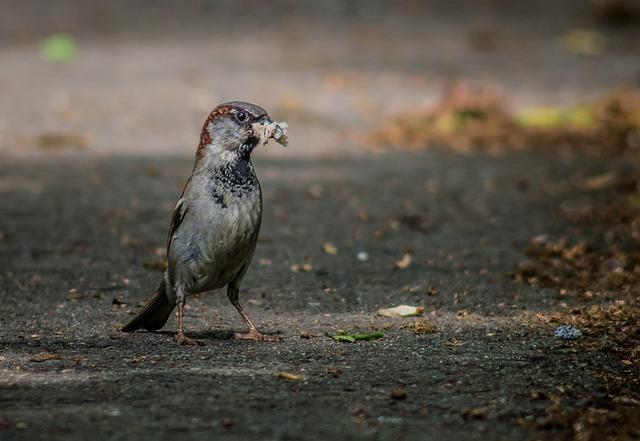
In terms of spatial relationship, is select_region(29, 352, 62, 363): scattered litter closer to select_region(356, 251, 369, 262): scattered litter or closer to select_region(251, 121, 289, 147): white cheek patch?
select_region(251, 121, 289, 147): white cheek patch

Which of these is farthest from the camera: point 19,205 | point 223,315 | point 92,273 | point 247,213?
point 19,205

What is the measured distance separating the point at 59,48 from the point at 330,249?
9.07m

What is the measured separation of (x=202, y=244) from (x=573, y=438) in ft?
7.09

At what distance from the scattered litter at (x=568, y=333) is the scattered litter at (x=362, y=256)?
7.76 ft

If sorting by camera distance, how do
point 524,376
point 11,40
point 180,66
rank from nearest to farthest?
point 524,376, point 180,66, point 11,40

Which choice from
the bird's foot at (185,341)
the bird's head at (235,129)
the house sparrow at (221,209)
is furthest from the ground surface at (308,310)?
the bird's head at (235,129)

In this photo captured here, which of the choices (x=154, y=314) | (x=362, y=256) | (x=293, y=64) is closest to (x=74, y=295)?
(x=154, y=314)

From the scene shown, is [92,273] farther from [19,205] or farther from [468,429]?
[468,429]

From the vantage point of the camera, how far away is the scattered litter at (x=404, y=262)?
763 cm

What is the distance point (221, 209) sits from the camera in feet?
17.8

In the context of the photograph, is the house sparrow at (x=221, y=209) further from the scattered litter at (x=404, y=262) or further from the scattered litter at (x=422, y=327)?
the scattered litter at (x=404, y=262)

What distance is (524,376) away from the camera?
488cm

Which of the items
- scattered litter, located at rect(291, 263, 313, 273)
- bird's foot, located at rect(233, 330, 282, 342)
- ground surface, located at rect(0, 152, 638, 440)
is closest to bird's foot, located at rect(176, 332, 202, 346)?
ground surface, located at rect(0, 152, 638, 440)

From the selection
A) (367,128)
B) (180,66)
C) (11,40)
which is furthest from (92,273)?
(11,40)
